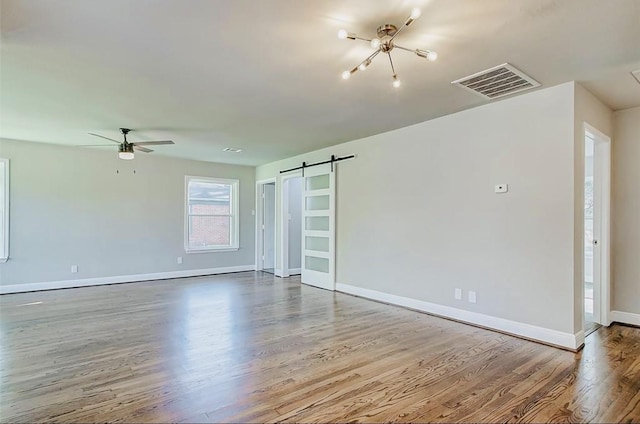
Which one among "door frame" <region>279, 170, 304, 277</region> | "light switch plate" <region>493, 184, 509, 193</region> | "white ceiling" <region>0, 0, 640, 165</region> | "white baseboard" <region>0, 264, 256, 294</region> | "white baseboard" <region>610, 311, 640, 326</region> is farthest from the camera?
"door frame" <region>279, 170, 304, 277</region>

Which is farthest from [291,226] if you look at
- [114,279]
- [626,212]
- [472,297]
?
[626,212]

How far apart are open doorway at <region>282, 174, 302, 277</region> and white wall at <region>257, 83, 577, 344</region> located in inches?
85.7

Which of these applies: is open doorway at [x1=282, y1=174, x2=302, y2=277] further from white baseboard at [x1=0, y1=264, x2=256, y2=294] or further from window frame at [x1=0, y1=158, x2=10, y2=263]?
window frame at [x1=0, y1=158, x2=10, y2=263]

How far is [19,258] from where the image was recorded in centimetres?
577

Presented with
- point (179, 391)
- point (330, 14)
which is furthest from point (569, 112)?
point (179, 391)

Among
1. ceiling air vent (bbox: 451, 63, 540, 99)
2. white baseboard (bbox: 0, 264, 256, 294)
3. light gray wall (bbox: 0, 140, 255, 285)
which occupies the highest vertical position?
ceiling air vent (bbox: 451, 63, 540, 99)

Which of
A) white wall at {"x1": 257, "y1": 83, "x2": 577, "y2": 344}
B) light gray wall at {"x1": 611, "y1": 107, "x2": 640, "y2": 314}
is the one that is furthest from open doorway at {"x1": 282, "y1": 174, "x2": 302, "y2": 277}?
light gray wall at {"x1": 611, "y1": 107, "x2": 640, "y2": 314}

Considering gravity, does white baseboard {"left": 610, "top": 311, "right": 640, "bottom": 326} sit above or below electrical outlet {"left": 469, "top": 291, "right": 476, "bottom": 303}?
below

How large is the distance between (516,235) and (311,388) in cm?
262

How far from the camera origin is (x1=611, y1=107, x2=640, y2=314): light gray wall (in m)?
3.92

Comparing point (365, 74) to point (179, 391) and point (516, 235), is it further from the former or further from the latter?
point (179, 391)

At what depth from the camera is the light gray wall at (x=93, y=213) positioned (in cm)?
582

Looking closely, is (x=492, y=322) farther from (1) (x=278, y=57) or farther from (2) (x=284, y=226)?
(2) (x=284, y=226)

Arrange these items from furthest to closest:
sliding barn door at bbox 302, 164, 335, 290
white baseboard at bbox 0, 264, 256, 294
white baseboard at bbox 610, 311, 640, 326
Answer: sliding barn door at bbox 302, 164, 335, 290 < white baseboard at bbox 0, 264, 256, 294 < white baseboard at bbox 610, 311, 640, 326
